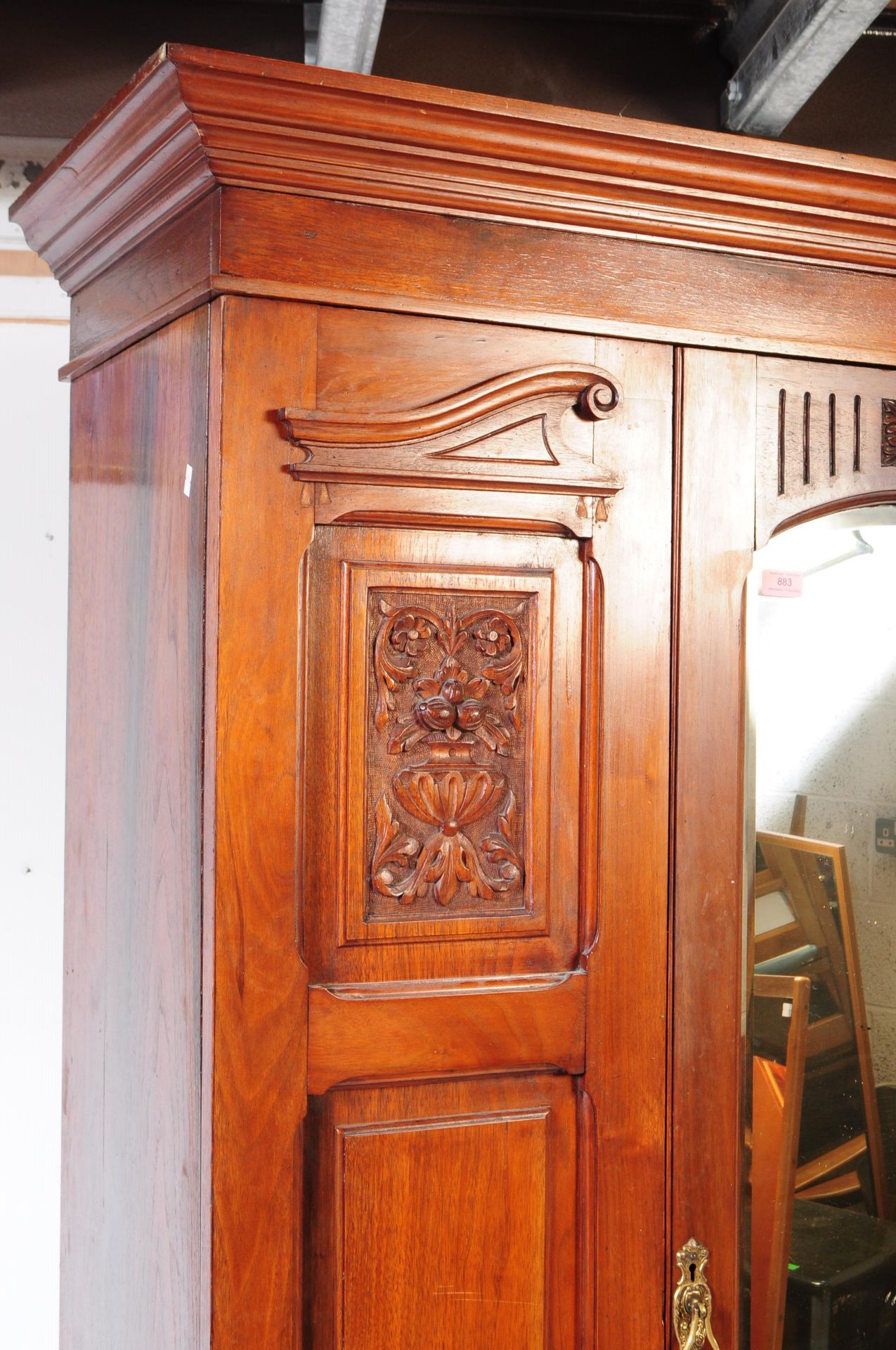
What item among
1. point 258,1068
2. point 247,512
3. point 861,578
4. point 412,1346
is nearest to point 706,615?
point 861,578

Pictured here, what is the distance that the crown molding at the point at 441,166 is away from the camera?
0.98 meters

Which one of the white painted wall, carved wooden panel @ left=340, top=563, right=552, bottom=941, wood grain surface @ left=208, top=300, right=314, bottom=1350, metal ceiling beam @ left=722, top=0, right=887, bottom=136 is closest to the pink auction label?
carved wooden panel @ left=340, top=563, right=552, bottom=941

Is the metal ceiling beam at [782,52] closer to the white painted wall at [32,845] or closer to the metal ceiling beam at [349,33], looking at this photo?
the metal ceiling beam at [349,33]

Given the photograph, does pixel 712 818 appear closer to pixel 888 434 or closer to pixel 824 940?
pixel 824 940

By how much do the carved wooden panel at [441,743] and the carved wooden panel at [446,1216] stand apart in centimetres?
13

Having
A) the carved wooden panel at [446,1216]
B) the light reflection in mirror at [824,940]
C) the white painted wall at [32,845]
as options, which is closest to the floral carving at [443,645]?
the light reflection in mirror at [824,940]

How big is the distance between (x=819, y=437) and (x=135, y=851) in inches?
34.0

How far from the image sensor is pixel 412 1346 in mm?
1090

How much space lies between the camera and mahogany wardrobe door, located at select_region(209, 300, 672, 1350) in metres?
1.03

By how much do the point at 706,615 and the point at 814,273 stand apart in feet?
1.31

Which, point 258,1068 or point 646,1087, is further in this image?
point 646,1087

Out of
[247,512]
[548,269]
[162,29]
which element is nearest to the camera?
[247,512]

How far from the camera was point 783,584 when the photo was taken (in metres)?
1.24

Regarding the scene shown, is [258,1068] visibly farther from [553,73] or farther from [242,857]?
[553,73]
